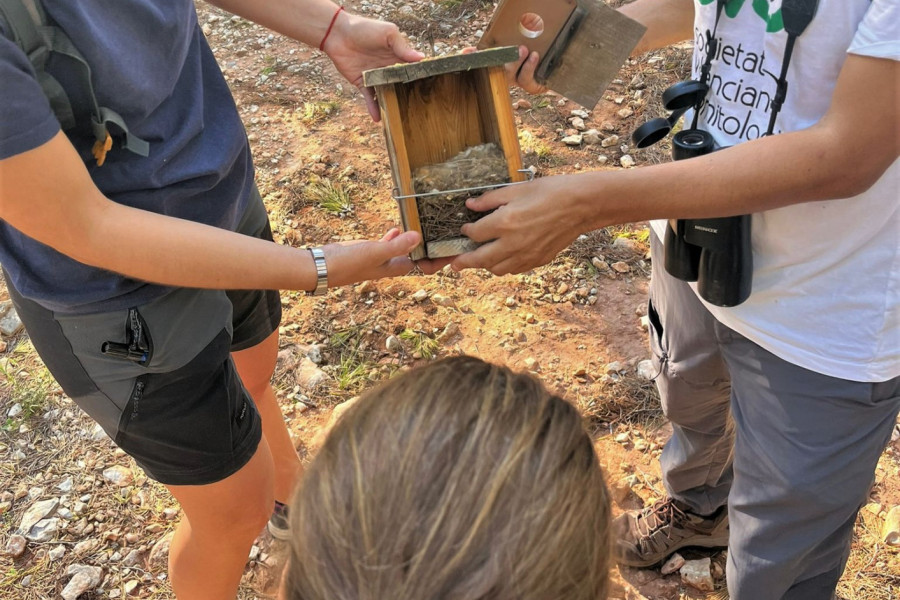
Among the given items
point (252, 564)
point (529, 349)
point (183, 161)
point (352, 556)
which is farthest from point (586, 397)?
point (352, 556)

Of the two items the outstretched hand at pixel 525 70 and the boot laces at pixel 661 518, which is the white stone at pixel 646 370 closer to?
the boot laces at pixel 661 518

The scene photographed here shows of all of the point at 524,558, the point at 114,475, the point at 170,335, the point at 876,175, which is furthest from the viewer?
the point at 114,475

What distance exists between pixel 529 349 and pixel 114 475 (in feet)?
6.19

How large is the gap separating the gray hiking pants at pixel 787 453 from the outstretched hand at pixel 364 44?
1.00 m

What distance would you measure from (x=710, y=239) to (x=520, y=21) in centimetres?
85

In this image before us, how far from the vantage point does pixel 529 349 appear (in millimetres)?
3295

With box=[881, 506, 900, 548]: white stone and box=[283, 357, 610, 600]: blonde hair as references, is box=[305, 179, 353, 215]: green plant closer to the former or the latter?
box=[881, 506, 900, 548]: white stone

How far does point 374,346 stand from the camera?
340 cm

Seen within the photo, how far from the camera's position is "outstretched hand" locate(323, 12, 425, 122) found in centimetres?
216

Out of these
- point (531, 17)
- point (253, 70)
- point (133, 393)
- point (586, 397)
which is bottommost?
point (586, 397)

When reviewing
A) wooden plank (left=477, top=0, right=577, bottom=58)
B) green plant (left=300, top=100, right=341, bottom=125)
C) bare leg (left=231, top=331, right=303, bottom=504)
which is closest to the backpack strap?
bare leg (left=231, top=331, right=303, bottom=504)

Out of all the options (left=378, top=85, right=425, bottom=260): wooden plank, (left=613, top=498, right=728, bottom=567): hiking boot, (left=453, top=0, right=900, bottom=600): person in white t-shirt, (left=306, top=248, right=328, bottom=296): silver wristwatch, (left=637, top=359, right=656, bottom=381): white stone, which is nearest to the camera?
(left=453, top=0, right=900, bottom=600): person in white t-shirt

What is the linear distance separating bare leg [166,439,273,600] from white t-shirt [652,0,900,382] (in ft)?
4.38

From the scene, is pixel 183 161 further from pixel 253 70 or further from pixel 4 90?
pixel 253 70
